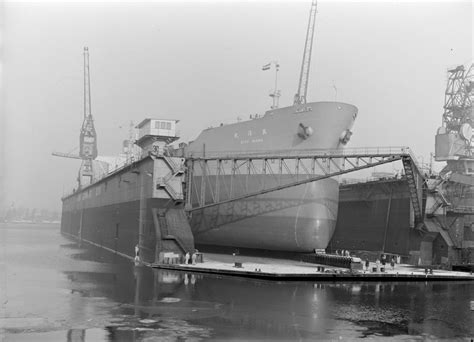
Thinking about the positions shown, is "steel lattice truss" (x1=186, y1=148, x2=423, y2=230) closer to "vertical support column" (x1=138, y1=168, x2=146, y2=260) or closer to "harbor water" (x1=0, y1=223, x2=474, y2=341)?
"vertical support column" (x1=138, y1=168, x2=146, y2=260)

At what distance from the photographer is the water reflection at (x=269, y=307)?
49.6 feet

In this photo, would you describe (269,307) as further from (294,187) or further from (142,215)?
(142,215)

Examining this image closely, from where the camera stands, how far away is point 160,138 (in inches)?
1847

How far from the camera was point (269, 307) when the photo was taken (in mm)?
19031

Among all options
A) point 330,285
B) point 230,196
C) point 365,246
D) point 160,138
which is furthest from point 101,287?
point 365,246

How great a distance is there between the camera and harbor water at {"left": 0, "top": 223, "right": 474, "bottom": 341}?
14625 millimetres

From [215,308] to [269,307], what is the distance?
2106mm

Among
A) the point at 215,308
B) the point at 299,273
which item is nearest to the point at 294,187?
the point at 299,273

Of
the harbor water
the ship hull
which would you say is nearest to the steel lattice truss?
the ship hull

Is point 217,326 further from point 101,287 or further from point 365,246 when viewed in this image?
point 365,246

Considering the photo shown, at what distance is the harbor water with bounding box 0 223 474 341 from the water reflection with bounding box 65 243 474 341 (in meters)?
0.03

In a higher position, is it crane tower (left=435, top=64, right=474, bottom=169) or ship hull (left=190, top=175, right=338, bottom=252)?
crane tower (left=435, top=64, right=474, bottom=169)

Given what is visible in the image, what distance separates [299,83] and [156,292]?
3408 centimetres

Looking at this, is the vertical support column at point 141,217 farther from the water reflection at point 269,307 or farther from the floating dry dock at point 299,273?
the water reflection at point 269,307
